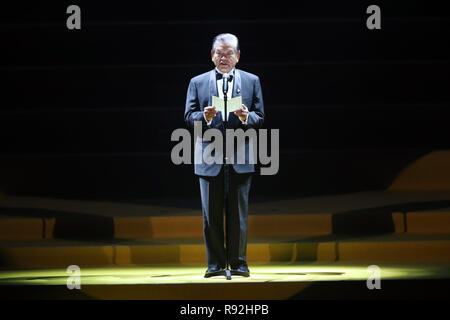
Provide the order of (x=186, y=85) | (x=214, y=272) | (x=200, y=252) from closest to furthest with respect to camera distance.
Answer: (x=214, y=272) → (x=200, y=252) → (x=186, y=85)

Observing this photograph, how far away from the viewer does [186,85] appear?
721 cm

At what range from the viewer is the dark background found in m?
7.04

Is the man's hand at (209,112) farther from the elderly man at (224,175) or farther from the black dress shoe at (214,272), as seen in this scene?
the black dress shoe at (214,272)

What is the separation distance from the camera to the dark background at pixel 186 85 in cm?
704

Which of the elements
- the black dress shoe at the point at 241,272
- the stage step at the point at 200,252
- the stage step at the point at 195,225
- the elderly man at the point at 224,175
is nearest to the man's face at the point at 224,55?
the elderly man at the point at 224,175

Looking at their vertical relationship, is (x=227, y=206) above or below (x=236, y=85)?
below

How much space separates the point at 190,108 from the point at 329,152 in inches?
119

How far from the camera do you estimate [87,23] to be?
733 cm

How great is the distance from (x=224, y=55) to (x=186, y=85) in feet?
10.4

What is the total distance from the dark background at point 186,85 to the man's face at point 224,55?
2.99 m

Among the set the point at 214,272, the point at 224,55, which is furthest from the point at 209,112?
the point at 214,272

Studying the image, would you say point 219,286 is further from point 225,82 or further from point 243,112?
point 225,82

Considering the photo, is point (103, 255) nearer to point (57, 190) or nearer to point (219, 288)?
point (219, 288)

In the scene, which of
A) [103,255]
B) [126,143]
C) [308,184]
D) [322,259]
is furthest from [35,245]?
[308,184]
